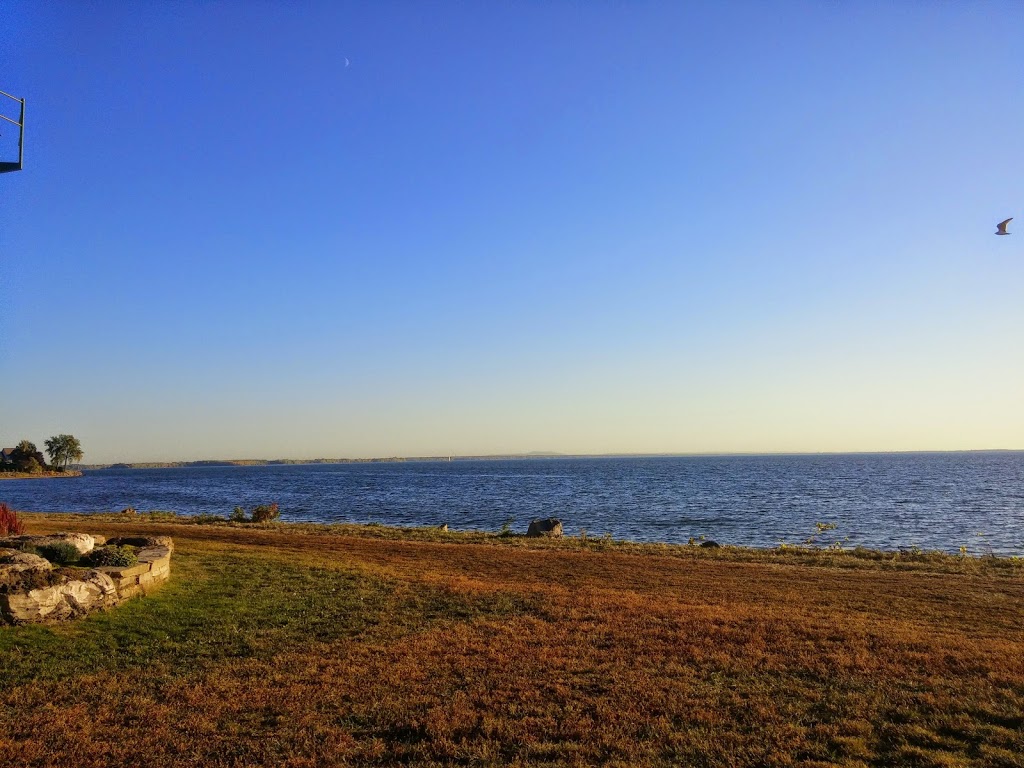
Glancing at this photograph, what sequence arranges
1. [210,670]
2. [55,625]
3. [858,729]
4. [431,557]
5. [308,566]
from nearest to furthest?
[858,729], [210,670], [55,625], [308,566], [431,557]

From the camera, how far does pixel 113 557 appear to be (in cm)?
1340

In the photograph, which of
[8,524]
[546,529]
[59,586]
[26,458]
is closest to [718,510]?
[546,529]

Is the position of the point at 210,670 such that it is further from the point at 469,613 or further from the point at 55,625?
the point at 469,613

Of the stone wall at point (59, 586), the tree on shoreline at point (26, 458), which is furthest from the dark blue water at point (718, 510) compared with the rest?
the tree on shoreline at point (26, 458)

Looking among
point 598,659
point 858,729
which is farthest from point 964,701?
point 598,659

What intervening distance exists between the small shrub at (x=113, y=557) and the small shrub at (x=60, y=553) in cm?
41

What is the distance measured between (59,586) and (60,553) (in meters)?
3.78

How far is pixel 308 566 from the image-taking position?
671 inches

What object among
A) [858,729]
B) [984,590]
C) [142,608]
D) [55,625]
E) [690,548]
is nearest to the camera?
[858,729]

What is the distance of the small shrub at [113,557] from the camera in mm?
13245

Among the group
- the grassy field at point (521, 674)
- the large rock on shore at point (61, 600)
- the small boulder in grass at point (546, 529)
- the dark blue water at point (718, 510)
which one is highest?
the large rock on shore at point (61, 600)

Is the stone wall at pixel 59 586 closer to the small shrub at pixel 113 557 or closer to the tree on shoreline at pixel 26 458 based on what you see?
the small shrub at pixel 113 557

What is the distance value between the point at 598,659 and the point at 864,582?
10045 millimetres

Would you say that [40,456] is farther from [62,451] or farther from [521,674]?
[521,674]
